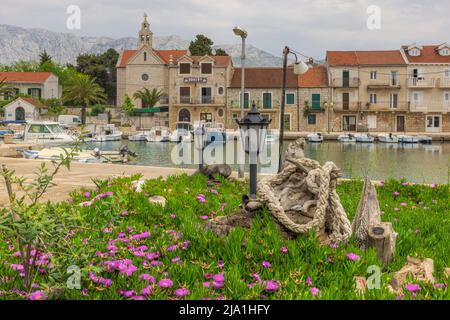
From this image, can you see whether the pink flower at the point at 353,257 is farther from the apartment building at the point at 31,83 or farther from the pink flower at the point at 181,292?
A: the apartment building at the point at 31,83

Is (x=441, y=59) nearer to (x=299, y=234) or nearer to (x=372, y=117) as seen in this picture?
(x=372, y=117)

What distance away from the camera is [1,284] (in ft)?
13.4

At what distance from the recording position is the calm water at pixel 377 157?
2591cm

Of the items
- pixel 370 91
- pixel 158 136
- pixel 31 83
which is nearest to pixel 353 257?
pixel 158 136

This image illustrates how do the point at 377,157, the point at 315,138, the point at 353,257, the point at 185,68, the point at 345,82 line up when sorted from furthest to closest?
the point at 185,68, the point at 345,82, the point at 315,138, the point at 377,157, the point at 353,257

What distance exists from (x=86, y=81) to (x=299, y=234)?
5880 cm

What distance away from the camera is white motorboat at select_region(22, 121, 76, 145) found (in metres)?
32.4

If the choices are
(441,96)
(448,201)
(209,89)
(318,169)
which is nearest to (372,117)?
(441,96)

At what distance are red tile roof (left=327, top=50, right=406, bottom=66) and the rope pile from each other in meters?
52.4

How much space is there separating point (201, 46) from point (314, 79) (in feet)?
70.6

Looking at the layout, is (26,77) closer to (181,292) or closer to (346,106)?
(346,106)

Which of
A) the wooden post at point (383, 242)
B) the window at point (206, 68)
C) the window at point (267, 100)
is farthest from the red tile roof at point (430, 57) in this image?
the wooden post at point (383, 242)

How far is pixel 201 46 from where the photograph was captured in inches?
2879

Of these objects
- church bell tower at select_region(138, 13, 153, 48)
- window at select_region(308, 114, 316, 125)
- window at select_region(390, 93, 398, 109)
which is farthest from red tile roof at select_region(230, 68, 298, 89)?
church bell tower at select_region(138, 13, 153, 48)
